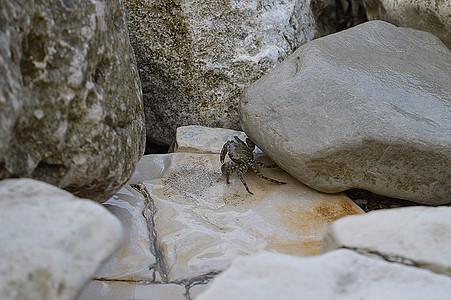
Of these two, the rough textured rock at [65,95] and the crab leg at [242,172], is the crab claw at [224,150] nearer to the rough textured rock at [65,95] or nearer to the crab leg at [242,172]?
the crab leg at [242,172]

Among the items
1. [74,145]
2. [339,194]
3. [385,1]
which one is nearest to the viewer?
[74,145]

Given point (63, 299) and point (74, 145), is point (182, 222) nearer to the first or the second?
point (74, 145)

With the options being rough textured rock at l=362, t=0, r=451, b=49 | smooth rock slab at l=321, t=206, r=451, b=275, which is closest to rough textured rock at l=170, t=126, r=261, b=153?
rough textured rock at l=362, t=0, r=451, b=49

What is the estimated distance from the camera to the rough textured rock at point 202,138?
167 inches

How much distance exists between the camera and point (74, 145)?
8.43 feet

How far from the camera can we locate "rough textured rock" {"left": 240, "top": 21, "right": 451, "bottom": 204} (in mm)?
3322

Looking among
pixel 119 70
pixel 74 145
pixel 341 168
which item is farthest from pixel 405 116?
pixel 74 145

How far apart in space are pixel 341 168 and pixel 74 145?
74.2 inches

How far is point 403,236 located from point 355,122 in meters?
1.31

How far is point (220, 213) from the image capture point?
11.4ft

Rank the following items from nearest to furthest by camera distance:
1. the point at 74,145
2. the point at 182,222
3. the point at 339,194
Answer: the point at 74,145 → the point at 182,222 → the point at 339,194

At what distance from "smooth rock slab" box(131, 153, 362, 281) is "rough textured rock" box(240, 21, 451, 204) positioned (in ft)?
0.66

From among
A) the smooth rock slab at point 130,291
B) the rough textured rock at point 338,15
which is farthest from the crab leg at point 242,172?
the rough textured rock at point 338,15

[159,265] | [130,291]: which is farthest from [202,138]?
[130,291]
